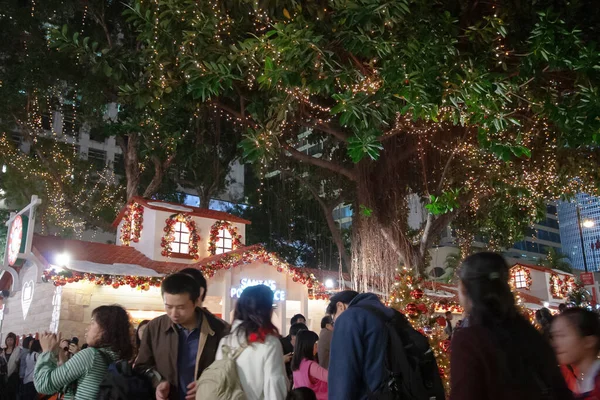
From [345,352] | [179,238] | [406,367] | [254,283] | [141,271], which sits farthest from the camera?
[179,238]

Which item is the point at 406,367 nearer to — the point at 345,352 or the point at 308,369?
the point at 345,352

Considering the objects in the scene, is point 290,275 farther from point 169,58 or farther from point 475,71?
point 475,71

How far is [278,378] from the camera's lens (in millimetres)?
2863

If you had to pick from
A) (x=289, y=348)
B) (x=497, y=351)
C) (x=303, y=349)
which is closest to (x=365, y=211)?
(x=289, y=348)

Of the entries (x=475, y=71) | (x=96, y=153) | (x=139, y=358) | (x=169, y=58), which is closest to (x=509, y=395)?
(x=139, y=358)

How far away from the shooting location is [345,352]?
2.99 m

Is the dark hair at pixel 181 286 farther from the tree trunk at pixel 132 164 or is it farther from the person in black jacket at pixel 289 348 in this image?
the tree trunk at pixel 132 164

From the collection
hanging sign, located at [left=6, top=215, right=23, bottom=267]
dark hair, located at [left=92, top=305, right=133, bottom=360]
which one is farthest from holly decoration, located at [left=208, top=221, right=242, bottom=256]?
dark hair, located at [left=92, top=305, right=133, bottom=360]

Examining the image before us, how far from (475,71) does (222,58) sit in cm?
375

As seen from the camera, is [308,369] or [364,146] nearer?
[308,369]

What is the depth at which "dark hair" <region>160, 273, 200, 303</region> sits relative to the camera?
3.37 m

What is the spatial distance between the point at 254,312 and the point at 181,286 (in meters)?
0.60

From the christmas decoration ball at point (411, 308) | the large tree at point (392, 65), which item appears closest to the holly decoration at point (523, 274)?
the large tree at point (392, 65)

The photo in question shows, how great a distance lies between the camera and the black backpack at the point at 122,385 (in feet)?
9.82
